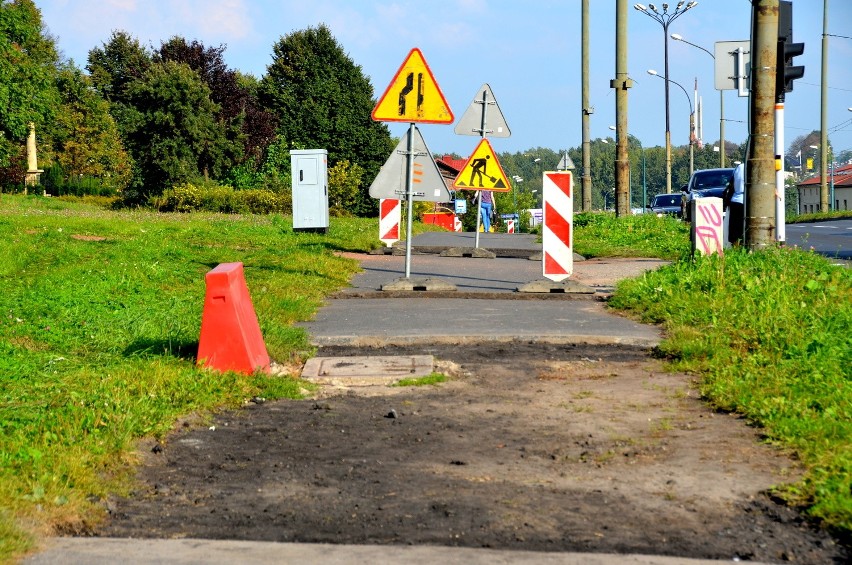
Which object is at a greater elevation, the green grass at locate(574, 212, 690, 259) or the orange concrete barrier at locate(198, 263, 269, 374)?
the green grass at locate(574, 212, 690, 259)

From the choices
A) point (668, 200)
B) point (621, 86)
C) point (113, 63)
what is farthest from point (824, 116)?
point (113, 63)

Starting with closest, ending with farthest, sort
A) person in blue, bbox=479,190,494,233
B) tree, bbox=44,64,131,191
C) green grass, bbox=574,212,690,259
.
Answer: green grass, bbox=574,212,690,259
person in blue, bbox=479,190,494,233
tree, bbox=44,64,131,191

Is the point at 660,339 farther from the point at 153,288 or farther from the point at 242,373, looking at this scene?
the point at 153,288

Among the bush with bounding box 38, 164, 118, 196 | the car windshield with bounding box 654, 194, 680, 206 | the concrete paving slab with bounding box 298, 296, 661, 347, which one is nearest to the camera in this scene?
the concrete paving slab with bounding box 298, 296, 661, 347

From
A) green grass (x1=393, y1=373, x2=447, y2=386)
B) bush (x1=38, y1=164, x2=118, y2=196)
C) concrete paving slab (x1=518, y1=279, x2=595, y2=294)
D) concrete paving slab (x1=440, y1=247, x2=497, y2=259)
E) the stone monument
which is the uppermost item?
the stone monument

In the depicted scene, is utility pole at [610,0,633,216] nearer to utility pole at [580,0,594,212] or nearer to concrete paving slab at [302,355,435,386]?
utility pole at [580,0,594,212]

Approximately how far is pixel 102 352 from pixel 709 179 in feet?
95.9

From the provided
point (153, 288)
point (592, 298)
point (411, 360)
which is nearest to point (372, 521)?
point (411, 360)

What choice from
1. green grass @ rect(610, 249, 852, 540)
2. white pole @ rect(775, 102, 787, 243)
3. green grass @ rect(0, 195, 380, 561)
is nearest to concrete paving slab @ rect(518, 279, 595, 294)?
green grass @ rect(610, 249, 852, 540)

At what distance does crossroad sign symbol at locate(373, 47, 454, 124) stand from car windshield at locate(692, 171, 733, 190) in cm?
2345

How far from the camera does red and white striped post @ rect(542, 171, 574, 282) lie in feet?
41.8

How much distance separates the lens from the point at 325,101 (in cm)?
7481

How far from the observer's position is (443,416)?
21.2 feet

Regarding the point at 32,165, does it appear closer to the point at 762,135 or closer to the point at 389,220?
the point at 389,220
